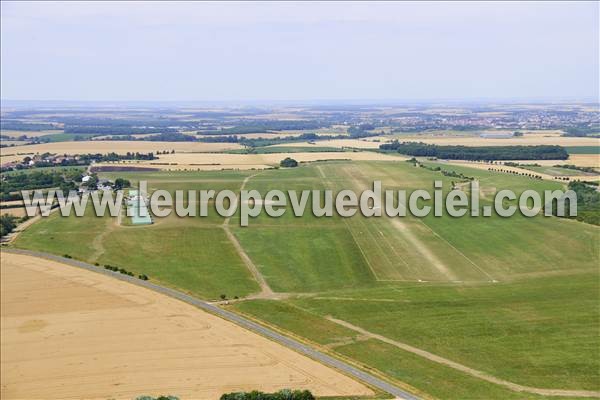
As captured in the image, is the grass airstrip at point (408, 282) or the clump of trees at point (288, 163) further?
the clump of trees at point (288, 163)

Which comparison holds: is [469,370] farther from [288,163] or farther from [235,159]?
[235,159]

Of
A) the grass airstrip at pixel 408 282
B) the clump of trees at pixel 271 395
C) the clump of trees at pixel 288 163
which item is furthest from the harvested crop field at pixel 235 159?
the clump of trees at pixel 271 395

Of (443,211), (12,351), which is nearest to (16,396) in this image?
(12,351)

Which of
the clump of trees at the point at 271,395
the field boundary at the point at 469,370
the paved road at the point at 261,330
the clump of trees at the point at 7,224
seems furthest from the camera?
the clump of trees at the point at 7,224

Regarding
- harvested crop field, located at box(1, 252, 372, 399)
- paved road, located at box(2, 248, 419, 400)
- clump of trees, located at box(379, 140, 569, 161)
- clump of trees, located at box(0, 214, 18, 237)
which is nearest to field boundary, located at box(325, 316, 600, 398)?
paved road, located at box(2, 248, 419, 400)

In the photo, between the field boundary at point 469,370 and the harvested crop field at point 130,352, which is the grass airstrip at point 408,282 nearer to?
the field boundary at point 469,370

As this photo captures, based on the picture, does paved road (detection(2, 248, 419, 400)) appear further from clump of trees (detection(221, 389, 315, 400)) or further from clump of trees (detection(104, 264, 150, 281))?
clump of trees (detection(221, 389, 315, 400))
